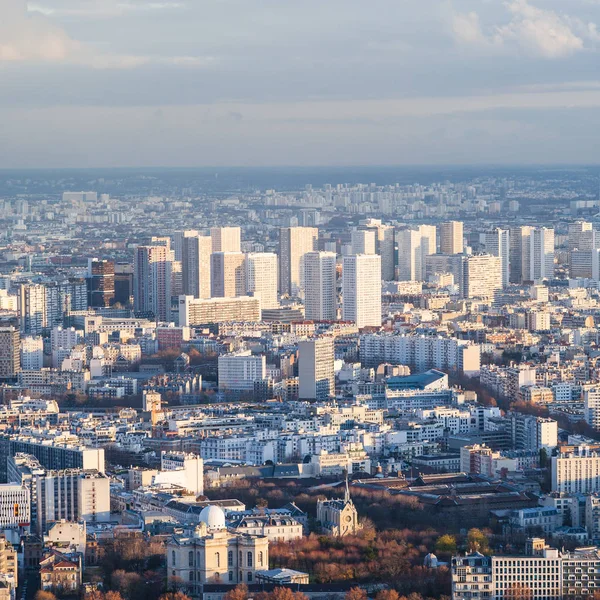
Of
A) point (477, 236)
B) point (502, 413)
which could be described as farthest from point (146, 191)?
point (502, 413)

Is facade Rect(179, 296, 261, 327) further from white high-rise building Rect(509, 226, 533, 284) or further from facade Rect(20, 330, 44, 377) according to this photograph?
white high-rise building Rect(509, 226, 533, 284)

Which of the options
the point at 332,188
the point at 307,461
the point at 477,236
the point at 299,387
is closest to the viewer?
the point at 307,461

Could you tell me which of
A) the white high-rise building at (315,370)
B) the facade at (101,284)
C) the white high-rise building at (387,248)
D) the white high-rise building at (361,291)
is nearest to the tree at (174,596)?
the white high-rise building at (315,370)

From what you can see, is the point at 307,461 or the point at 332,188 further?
the point at 332,188

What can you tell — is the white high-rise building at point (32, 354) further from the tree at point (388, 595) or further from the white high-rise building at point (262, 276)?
the tree at point (388, 595)

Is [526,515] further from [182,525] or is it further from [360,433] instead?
[360,433]

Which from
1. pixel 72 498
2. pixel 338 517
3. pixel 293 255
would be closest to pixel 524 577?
pixel 338 517
